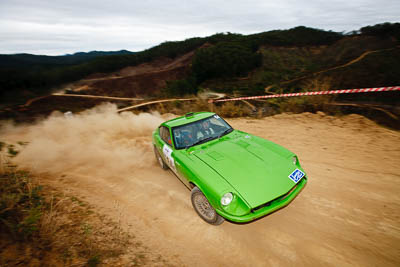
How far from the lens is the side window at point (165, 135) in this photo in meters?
4.08

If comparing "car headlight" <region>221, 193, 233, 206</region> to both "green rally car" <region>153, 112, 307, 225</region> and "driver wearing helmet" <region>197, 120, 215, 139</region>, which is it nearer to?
"green rally car" <region>153, 112, 307, 225</region>

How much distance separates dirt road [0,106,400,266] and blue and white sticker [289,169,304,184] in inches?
23.6

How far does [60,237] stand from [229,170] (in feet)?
8.15

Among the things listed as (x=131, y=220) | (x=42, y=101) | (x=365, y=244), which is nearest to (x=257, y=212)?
(x=365, y=244)

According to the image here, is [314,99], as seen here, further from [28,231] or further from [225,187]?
[28,231]

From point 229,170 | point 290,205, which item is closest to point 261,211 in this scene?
point 229,170

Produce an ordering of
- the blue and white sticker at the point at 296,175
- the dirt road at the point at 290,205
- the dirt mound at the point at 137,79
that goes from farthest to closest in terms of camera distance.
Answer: the dirt mound at the point at 137,79
the blue and white sticker at the point at 296,175
the dirt road at the point at 290,205

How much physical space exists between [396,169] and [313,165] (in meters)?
1.40

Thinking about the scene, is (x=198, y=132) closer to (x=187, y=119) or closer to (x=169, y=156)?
(x=187, y=119)

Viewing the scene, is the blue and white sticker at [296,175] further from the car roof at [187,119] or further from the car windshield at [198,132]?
the car roof at [187,119]

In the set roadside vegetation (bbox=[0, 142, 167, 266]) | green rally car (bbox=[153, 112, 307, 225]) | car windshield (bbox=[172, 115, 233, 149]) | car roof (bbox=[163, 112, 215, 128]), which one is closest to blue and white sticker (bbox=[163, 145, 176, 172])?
green rally car (bbox=[153, 112, 307, 225])

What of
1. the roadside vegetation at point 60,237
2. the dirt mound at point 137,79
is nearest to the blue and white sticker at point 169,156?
the roadside vegetation at point 60,237

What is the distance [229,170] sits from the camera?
3.00 m

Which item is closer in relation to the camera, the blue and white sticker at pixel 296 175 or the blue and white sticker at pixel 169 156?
the blue and white sticker at pixel 296 175
